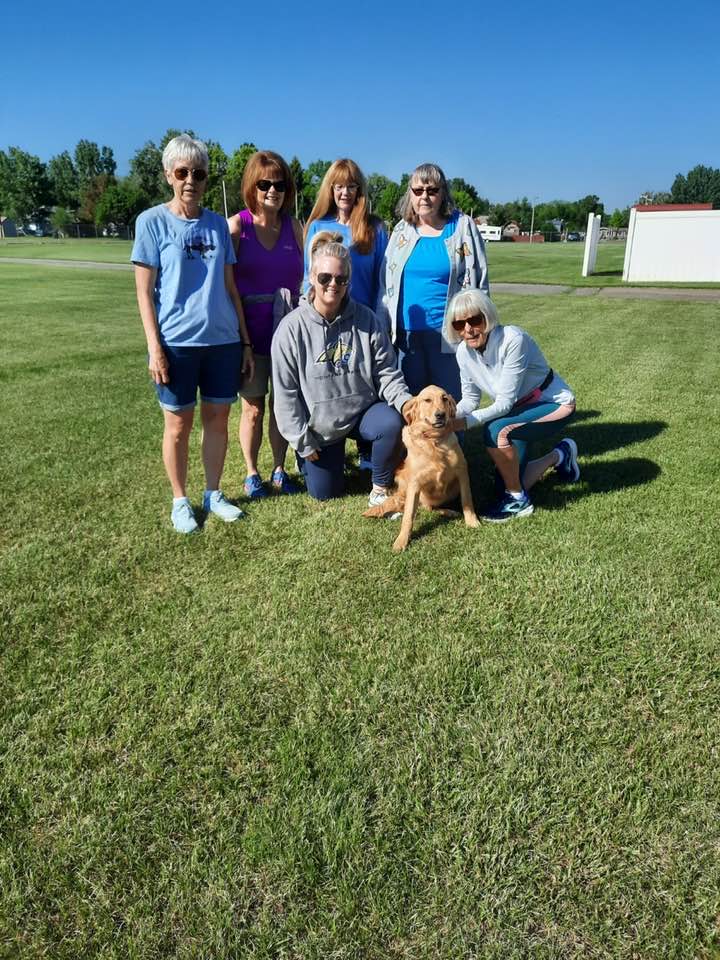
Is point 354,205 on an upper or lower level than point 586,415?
upper

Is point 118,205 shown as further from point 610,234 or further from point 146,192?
point 610,234

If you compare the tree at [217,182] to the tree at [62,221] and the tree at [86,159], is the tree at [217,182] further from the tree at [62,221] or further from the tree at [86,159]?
the tree at [86,159]

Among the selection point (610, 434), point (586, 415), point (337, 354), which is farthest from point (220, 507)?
point (586, 415)

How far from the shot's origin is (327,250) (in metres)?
3.85

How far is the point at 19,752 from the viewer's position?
7.95 feet

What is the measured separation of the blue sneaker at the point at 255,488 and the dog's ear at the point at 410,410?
1375 mm

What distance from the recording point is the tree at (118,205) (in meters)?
81.2

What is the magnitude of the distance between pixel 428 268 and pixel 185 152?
172 centimetres

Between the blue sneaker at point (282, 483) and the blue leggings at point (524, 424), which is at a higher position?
the blue leggings at point (524, 424)

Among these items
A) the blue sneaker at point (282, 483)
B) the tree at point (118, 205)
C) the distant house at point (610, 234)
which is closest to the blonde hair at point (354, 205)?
the blue sneaker at point (282, 483)

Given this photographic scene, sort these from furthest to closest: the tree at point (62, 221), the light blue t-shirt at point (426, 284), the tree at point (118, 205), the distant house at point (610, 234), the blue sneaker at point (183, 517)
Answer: the distant house at point (610, 234), the tree at point (62, 221), the tree at point (118, 205), the light blue t-shirt at point (426, 284), the blue sneaker at point (183, 517)

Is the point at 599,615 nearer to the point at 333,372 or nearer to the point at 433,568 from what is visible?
the point at 433,568

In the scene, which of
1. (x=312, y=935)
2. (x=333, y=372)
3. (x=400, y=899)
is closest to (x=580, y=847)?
(x=400, y=899)

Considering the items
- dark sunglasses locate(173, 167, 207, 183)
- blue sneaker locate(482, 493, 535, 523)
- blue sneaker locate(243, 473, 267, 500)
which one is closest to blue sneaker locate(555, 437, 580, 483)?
blue sneaker locate(482, 493, 535, 523)
